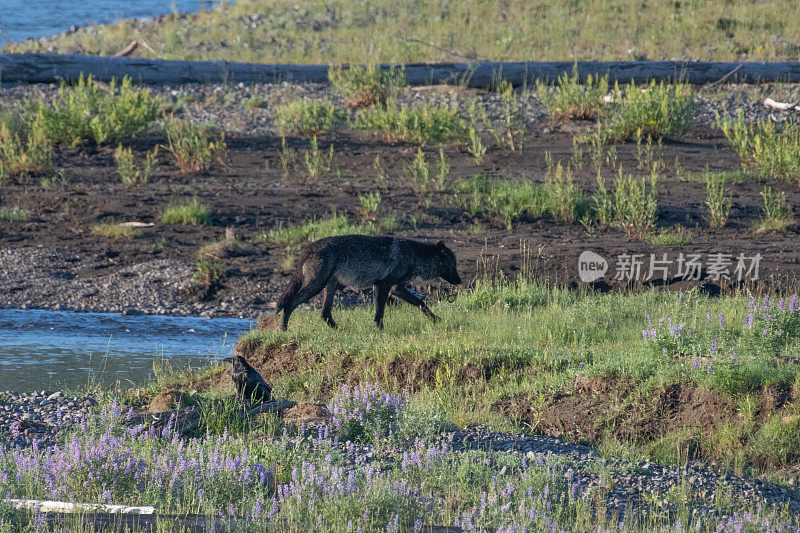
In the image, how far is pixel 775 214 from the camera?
14656 mm

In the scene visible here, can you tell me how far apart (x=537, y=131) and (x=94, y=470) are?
15.5 metres

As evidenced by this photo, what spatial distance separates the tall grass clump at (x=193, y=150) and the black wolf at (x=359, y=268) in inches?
302

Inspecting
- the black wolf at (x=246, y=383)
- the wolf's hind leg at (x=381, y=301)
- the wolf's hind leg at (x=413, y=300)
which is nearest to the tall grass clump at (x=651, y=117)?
the wolf's hind leg at (x=413, y=300)

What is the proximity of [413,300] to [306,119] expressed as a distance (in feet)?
32.4

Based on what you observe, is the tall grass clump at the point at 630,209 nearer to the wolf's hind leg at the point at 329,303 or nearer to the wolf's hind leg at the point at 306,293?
the wolf's hind leg at the point at 329,303

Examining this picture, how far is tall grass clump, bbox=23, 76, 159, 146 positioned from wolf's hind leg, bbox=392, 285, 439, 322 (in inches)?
389

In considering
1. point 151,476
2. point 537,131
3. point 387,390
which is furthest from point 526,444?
point 537,131

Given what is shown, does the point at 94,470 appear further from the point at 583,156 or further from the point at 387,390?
the point at 583,156

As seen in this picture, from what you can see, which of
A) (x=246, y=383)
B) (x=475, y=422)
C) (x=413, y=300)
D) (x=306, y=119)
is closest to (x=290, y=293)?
(x=413, y=300)

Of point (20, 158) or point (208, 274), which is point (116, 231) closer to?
point (208, 274)

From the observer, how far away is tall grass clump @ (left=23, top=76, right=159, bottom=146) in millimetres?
18453

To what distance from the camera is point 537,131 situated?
1998 centimetres

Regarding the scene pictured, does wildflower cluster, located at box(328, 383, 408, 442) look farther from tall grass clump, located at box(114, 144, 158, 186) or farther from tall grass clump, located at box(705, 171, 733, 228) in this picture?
tall grass clump, located at box(114, 144, 158, 186)

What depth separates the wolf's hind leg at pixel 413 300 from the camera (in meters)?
10.4
